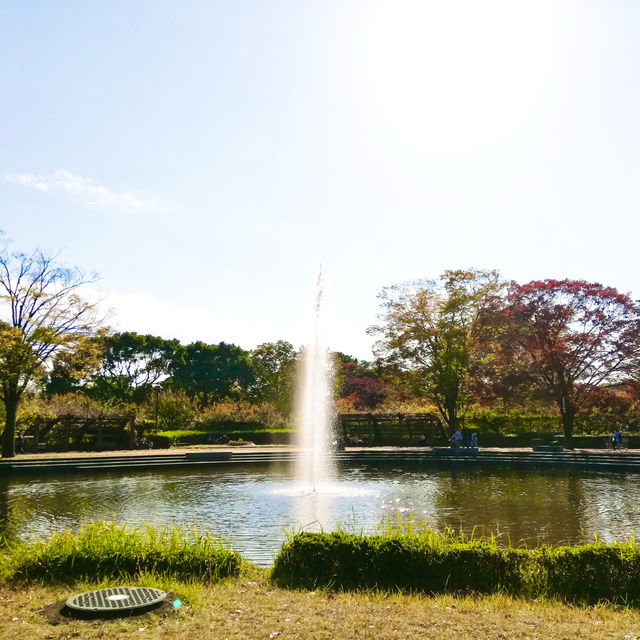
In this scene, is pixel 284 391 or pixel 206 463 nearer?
pixel 206 463

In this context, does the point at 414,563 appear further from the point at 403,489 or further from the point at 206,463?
the point at 206,463

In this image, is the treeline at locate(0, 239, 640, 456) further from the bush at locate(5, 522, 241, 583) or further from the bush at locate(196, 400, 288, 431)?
the bush at locate(5, 522, 241, 583)

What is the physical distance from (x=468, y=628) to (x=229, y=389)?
7245 centimetres

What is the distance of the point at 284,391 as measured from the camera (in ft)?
180

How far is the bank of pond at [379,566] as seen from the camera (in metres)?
7.56

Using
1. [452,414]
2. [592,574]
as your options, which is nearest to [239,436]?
[452,414]

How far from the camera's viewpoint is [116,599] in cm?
665

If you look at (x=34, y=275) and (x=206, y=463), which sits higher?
(x=34, y=275)

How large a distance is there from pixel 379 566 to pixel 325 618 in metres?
1.97

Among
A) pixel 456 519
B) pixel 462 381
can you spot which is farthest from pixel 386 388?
pixel 456 519

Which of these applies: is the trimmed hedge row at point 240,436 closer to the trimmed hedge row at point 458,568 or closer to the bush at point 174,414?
the bush at point 174,414

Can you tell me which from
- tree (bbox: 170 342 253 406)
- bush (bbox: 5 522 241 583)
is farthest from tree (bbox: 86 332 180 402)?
bush (bbox: 5 522 241 583)

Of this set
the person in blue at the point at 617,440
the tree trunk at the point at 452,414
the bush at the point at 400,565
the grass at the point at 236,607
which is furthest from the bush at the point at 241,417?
the bush at the point at 400,565

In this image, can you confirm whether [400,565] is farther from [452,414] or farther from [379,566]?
[452,414]
